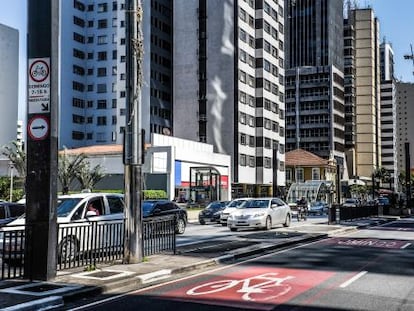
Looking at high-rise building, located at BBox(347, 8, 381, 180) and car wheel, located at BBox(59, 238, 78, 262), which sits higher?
high-rise building, located at BBox(347, 8, 381, 180)

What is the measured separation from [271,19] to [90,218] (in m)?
82.3

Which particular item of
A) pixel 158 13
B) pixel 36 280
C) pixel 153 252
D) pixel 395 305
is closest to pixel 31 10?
pixel 36 280

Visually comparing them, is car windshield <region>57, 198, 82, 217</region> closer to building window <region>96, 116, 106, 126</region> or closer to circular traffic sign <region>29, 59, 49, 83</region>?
circular traffic sign <region>29, 59, 49, 83</region>

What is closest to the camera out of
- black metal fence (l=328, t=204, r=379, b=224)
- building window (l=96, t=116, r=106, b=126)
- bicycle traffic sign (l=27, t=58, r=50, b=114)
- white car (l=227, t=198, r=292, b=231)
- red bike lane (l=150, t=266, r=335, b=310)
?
red bike lane (l=150, t=266, r=335, b=310)

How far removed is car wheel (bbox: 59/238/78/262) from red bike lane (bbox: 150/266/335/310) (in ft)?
8.84

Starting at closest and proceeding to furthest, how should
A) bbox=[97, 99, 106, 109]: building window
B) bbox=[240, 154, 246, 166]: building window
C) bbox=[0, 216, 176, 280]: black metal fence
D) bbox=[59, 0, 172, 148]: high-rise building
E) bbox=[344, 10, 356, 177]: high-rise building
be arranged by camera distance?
bbox=[0, 216, 176, 280]: black metal fence < bbox=[240, 154, 246, 166]: building window < bbox=[59, 0, 172, 148]: high-rise building < bbox=[97, 99, 106, 109]: building window < bbox=[344, 10, 356, 177]: high-rise building

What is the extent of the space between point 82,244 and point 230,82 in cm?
7036

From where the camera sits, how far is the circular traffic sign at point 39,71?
11.2 m

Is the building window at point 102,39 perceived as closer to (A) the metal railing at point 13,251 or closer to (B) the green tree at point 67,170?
(B) the green tree at point 67,170

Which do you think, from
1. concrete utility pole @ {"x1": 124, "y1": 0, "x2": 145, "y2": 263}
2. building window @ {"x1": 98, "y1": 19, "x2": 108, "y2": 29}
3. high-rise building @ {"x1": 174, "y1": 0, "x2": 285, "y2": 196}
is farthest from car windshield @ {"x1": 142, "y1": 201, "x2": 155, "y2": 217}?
building window @ {"x1": 98, "y1": 19, "x2": 108, "y2": 29}

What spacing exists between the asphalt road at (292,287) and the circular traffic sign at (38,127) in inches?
136

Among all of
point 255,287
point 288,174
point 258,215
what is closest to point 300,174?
point 288,174

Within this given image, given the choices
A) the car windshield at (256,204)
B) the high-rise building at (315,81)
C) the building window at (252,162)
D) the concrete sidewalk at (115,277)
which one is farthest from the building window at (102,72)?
the concrete sidewalk at (115,277)

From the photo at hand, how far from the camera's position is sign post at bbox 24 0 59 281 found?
10812 mm
